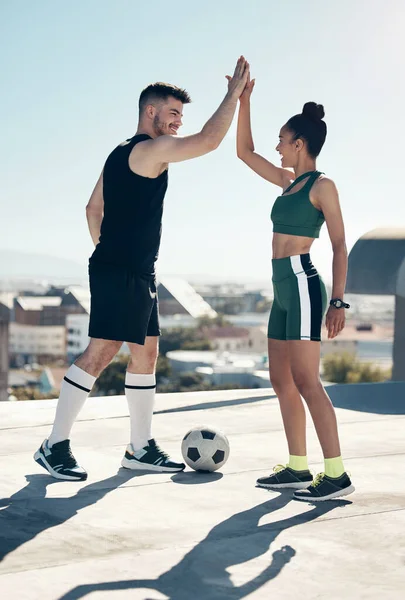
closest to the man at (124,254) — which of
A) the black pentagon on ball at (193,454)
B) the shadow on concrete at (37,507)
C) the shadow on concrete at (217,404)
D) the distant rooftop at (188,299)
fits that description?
the shadow on concrete at (37,507)

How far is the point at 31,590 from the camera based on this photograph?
2.74 metres

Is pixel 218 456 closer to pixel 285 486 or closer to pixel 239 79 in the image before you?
pixel 285 486

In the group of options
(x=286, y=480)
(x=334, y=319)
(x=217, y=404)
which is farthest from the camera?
(x=217, y=404)

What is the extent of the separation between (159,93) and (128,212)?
605mm

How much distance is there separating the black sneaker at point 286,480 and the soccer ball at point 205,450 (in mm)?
303

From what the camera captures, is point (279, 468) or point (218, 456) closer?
point (279, 468)

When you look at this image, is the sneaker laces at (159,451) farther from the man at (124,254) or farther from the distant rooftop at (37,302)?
the distant rooftop at (37,302)

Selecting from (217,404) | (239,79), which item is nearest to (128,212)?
(239,79)

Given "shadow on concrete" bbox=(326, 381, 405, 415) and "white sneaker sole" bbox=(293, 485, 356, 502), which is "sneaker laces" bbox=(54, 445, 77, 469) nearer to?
"white sneaker sole" bbox=(293, 485, 356, 502)

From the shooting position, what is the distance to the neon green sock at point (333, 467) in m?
4.09

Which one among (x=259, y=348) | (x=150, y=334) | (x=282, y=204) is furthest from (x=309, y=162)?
(x=259, y=348)

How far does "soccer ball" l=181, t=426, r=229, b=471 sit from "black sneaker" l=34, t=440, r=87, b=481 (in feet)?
1.85

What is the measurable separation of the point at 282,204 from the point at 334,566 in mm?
1728

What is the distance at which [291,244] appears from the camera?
13.6 feet
